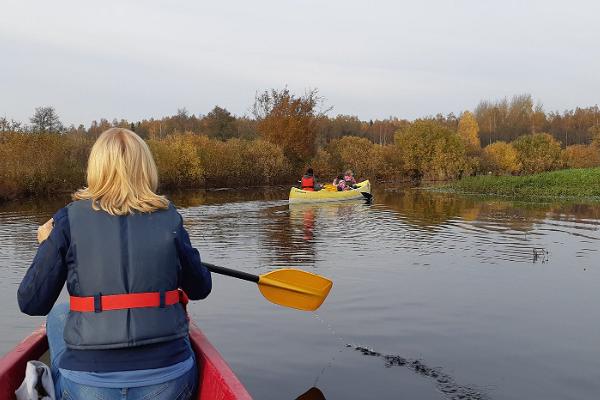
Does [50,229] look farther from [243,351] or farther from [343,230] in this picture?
[343,230]

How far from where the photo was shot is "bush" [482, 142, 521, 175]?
164 ft

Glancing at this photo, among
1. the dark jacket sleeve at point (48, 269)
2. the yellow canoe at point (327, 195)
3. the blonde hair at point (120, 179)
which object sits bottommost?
the yellow canoe at point (327, 195)

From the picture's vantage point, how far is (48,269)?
2.57 meters

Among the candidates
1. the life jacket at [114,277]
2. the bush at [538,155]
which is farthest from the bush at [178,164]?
the bush at [538,155]

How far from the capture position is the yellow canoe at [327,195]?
22.0 meters

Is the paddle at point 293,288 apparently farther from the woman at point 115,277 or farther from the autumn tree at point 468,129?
the autumn tree at point 468,129

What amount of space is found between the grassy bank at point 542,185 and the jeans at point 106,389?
84.5ft

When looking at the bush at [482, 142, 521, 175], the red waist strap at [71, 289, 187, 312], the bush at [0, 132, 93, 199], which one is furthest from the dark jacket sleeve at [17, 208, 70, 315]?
the bush at [482, 142, 521, 175]

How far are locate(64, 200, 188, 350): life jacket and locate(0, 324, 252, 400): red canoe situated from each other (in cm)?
56

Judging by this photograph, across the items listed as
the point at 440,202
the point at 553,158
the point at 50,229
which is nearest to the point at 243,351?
the point at 50,229

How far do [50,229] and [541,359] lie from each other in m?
4.69

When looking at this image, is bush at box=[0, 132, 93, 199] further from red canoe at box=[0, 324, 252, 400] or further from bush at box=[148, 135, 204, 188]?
red canoe at box=[0, 324, 252, 400]

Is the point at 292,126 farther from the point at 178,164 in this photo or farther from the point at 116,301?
the point at 116,301

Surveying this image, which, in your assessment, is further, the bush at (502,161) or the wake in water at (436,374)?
the bush at (502,161)
